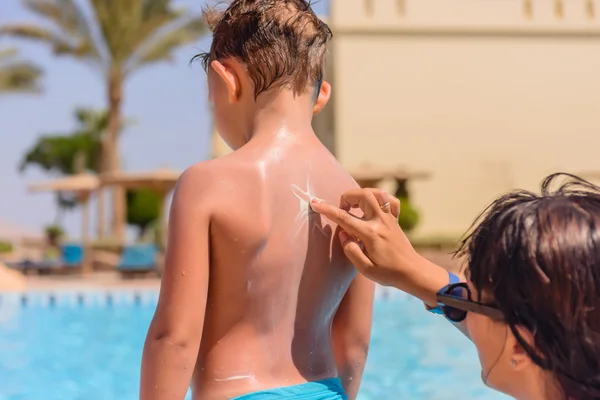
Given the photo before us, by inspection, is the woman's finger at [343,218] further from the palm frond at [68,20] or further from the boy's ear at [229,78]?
the palm frond at [68,20]

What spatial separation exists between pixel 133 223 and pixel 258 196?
3592cm

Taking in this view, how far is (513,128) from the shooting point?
2100cm

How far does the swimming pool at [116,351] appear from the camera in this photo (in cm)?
651

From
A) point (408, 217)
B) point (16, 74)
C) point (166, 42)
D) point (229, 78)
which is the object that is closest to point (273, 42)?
point (229, 78)

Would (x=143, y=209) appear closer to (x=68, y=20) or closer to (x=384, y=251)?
(x=68, y=20)

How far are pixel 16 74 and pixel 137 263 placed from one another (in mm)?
11375

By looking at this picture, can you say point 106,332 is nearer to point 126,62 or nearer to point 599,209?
point 599,209

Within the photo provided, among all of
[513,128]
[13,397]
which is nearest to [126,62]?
[513,128]

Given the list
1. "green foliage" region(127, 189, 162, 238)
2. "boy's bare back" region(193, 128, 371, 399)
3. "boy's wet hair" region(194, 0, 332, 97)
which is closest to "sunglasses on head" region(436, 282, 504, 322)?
"boy's bare back" region(193, 128, 371, 399)

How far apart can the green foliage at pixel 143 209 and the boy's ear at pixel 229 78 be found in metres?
34.8

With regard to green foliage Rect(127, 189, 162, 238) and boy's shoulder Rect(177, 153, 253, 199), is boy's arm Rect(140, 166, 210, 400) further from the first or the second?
green foliage Rect(127, 189, 162, 238)

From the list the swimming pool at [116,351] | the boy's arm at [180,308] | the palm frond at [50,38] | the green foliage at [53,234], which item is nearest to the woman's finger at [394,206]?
the boy's arm at [180,308]

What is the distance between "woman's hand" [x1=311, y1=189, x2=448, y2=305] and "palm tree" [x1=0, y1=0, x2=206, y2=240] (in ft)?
67.7

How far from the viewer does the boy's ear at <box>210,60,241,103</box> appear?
159 cm
